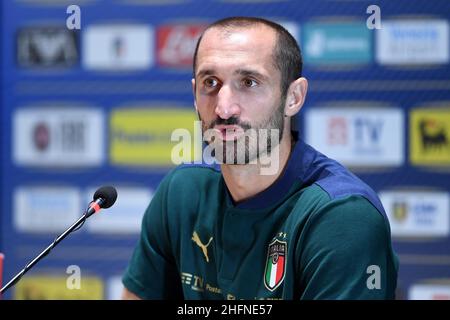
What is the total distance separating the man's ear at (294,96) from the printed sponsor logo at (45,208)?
181cm

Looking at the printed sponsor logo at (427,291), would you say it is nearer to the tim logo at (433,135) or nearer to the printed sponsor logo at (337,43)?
the tim logo at (433,135)

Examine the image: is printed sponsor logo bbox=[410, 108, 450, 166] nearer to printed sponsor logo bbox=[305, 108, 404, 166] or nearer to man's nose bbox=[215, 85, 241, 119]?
printed sponsor logo bbox=[305, 108, 404, 166]

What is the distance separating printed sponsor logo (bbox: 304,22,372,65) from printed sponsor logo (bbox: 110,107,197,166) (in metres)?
0.57

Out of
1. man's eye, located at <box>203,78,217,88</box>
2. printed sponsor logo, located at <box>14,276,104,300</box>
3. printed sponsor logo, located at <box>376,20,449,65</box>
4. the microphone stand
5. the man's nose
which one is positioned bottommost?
printed sponsor logo, located at <box>14,276,104,300</box>

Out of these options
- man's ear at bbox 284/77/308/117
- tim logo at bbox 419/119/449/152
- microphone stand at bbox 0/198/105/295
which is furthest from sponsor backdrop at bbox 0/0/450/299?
microphone stand at bbox 0/198/105/295

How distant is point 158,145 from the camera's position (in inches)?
117

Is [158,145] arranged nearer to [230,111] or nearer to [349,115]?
[349,115]

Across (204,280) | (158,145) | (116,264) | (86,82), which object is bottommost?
(116,264)

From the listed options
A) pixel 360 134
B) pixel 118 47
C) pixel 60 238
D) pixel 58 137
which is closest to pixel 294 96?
pixel 60 238

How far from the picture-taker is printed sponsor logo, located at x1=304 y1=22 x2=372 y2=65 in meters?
2.82

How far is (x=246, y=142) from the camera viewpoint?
4.35 feet

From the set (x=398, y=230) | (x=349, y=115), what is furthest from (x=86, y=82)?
(x=398, y=230)

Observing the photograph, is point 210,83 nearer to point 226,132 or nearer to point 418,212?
point 226,132
